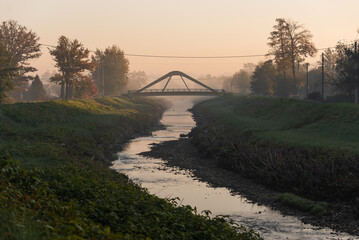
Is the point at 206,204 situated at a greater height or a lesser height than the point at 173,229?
lesser

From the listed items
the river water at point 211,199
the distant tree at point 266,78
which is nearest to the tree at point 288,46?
the distant tree at point 266,78

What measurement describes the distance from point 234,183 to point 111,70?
11053 centimetres

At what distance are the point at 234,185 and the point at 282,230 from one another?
33.3 feet

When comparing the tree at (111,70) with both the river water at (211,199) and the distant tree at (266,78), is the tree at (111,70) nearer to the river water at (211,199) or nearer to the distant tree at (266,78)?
the distant tree at (266,78)

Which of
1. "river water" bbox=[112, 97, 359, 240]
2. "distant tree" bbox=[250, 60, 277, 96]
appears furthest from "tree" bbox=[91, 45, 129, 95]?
"river water" bbox=[112, 97, 359, 240]

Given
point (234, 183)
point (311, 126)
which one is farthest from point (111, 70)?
point (234, 183)

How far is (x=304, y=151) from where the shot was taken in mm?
31922

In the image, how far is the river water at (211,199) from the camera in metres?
20.5

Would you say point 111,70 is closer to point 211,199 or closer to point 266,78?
point 266,78

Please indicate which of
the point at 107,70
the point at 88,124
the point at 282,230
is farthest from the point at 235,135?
the point at 107,70

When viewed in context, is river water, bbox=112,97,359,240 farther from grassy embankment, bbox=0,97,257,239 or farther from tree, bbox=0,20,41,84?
tree, bbox=0,20,41,84

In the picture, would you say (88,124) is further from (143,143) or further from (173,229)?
(173,229)

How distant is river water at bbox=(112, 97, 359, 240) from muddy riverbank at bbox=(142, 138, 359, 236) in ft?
2.55

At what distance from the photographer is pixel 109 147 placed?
1833 inches
